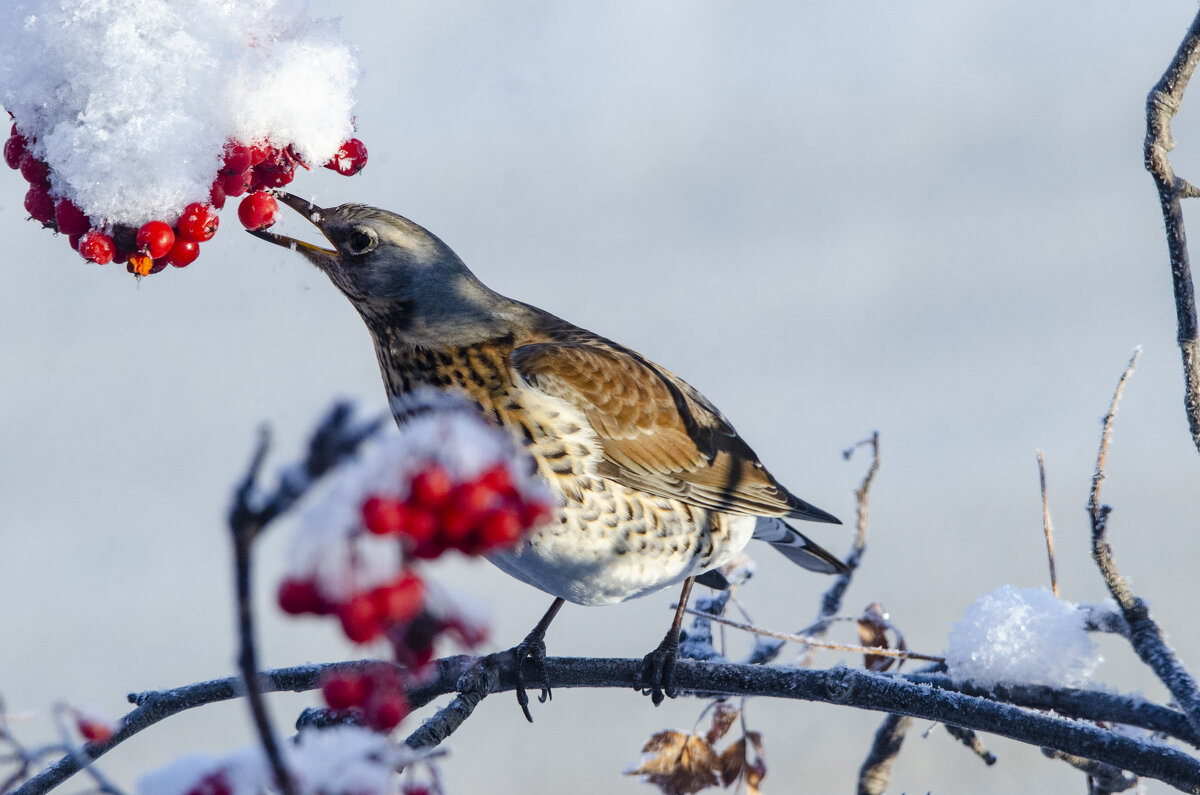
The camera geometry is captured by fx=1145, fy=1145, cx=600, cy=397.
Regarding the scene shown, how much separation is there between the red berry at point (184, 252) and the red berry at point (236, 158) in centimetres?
9

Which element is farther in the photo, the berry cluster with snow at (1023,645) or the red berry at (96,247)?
the berry cluster with snow at (1023,645)

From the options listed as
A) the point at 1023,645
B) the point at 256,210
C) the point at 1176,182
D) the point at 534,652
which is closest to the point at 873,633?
the point at 1023,645

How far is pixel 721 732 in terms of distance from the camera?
212 cm

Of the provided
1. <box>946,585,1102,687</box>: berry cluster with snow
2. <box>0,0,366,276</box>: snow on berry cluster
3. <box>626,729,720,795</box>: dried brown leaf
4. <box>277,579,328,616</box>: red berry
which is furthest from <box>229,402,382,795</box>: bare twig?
<box>626,729,720,795</box>: dried brown leaf

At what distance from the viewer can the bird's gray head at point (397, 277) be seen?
7.30ft

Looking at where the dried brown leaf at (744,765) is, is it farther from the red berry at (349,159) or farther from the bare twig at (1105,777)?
the red berry at (349,159)

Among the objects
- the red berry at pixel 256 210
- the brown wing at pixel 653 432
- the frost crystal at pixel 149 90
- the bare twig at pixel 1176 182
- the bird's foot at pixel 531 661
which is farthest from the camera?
the brown wing at pixel 653 432

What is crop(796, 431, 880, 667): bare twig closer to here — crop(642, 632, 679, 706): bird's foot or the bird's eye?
crop(642, 632, 679, 706): bird's foot

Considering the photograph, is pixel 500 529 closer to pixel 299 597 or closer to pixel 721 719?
pixel 299 597

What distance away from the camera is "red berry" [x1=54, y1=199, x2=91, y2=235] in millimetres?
1230

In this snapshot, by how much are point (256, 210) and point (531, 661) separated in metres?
1.08

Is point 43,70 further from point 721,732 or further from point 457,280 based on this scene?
point 721,732

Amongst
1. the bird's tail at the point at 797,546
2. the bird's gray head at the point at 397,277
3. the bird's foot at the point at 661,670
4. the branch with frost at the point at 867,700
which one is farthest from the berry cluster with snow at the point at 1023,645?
the bird's gray head at the point at 397,277

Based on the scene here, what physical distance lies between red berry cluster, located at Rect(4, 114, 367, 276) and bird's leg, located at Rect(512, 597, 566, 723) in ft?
3.34
